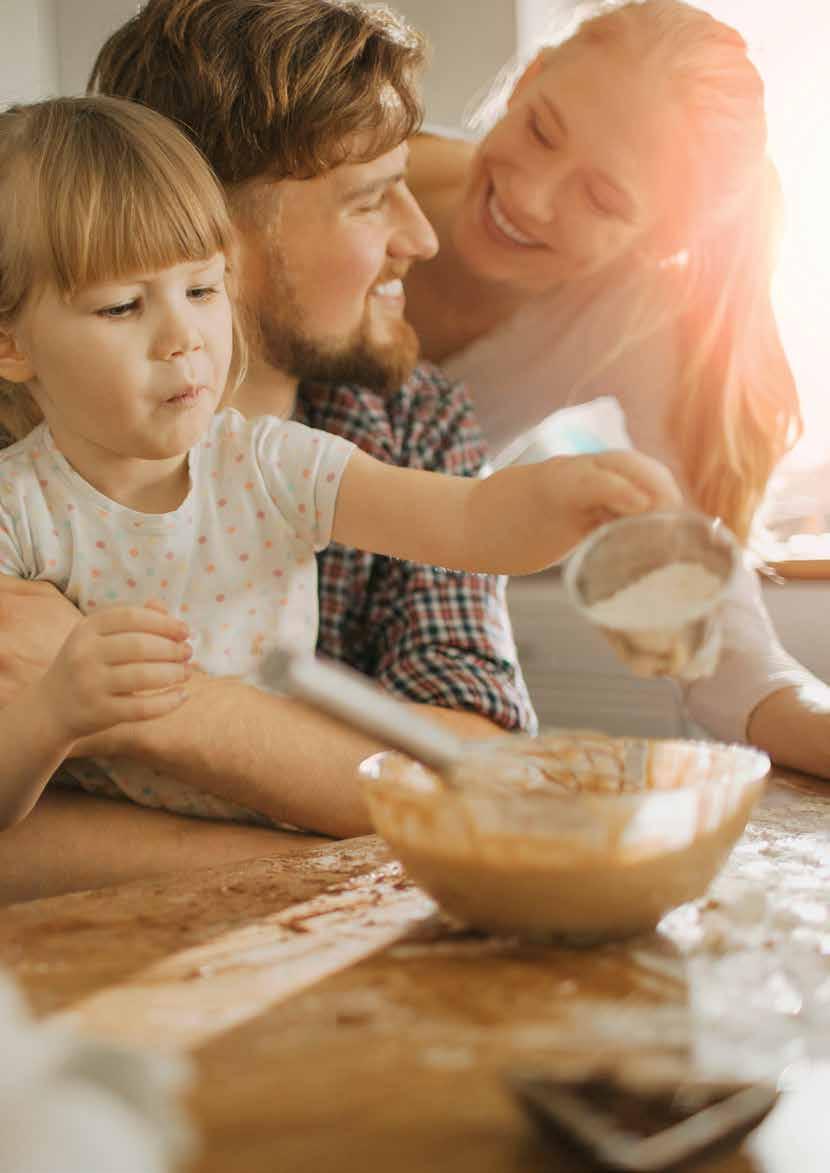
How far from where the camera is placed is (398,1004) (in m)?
0.64

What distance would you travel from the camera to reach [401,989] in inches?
25.9

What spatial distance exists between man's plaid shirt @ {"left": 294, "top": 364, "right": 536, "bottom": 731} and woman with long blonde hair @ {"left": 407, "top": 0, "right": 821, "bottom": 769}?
0.30 meters

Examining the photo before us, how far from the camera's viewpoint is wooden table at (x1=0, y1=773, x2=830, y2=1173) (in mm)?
519

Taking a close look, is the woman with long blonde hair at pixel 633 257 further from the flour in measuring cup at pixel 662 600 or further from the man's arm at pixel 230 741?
the flour in measuring cup at pixel 662 600

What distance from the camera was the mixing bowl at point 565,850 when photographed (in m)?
0.68

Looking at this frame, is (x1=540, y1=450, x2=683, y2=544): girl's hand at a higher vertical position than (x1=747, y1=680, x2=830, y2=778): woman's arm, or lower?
higher

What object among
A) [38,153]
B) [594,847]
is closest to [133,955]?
[594,847]

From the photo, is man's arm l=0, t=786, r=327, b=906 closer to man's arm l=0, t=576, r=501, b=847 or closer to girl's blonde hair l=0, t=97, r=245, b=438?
man's arm l=0, t=576, r=501, b=847

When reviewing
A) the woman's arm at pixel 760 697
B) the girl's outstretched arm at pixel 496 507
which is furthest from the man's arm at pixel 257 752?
the woman's arm at pixel 760 697

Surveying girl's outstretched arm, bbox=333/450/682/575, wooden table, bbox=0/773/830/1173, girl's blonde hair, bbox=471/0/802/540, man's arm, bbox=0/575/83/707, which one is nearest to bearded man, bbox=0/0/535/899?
man's arm, bbox=0/575/83/707

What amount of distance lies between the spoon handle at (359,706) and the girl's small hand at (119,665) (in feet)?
0.66

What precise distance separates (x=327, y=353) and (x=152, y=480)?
1.17 feet

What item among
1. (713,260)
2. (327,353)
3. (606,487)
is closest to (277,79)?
(327,353)

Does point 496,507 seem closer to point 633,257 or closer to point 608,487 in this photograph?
point 608,487
